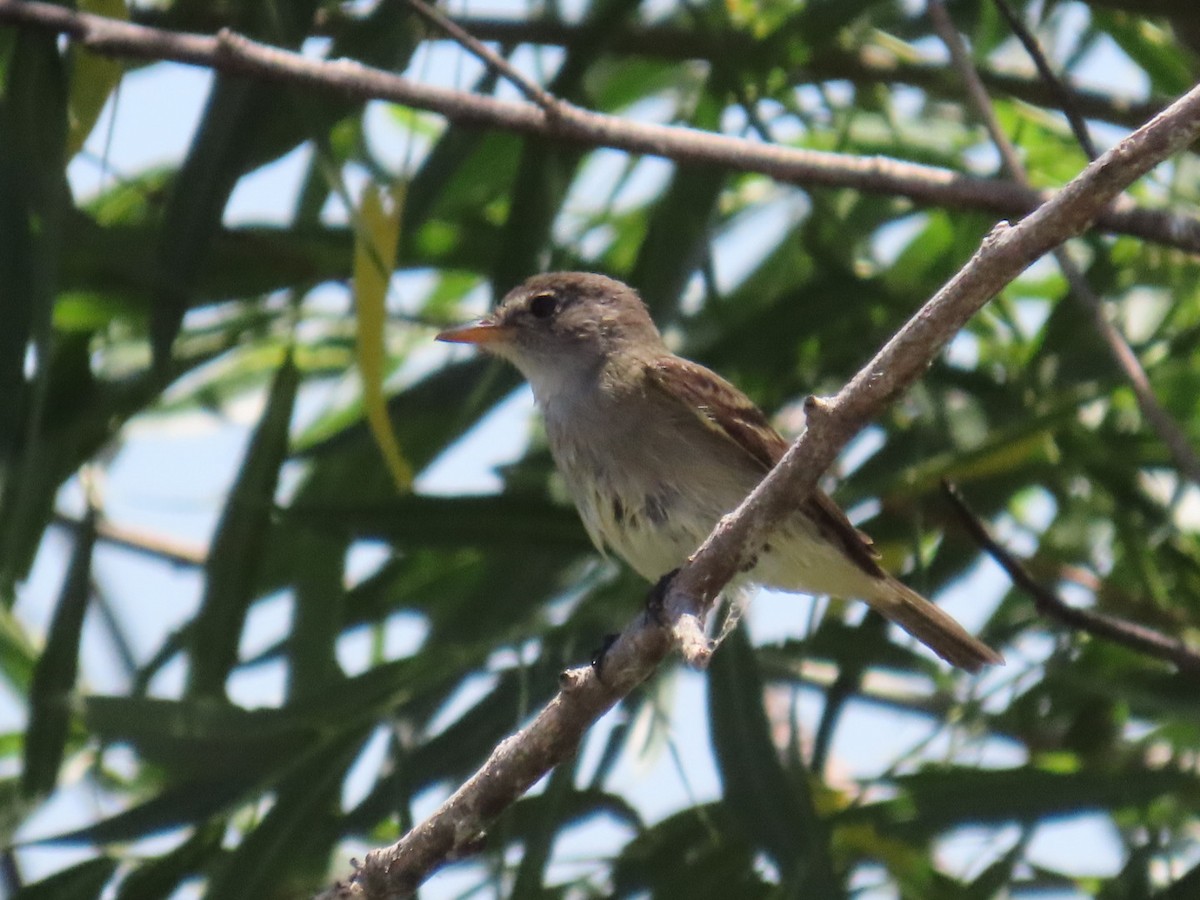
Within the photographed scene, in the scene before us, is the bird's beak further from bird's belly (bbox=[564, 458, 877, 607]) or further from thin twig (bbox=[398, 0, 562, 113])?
thin twig (bbox=[398, 0, 562, 113])

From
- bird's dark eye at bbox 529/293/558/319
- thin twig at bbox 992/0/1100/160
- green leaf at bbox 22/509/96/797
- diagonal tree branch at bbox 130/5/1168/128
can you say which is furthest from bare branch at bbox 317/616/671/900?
diagonal tree branch at bbox 130/5/1168/128

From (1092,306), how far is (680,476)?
977 millimetres

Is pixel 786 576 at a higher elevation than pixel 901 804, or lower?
higher

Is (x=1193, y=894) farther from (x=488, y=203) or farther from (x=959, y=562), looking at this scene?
(x=488, y=203)

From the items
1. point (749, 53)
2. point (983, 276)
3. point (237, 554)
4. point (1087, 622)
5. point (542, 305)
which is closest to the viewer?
point (983, 276)

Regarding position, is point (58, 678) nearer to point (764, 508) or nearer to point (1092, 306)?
point (764, 508)

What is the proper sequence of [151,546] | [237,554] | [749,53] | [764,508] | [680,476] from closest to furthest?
1. [764,508]
2. [680,476]
3. [237,554]
4. [749,53]
5. [151,546]

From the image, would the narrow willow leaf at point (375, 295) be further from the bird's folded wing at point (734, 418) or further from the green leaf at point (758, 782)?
the green leaf at point (758, 782)

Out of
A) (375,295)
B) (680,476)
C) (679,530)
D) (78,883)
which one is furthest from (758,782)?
(78,883)

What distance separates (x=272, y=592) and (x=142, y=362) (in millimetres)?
697

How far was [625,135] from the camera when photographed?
386 cm

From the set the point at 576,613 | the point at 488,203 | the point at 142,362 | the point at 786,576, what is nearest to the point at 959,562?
the point at 786,576

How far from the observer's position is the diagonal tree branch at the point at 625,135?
3.78 metres

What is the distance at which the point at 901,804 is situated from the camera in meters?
4.21
